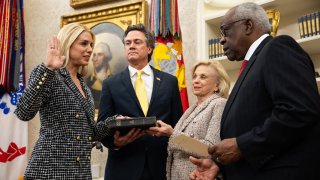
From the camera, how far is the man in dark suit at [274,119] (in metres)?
1.40

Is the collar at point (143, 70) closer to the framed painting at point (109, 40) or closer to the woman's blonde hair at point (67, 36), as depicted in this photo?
the woman's blonde hair at point (67, 36)

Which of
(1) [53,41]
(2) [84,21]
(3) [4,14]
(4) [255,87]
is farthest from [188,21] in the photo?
(4) [255,87]

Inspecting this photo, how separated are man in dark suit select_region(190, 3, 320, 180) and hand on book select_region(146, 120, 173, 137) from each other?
2.36 feet

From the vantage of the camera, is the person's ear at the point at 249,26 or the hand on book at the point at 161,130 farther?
the hand on book at the point at 161,130

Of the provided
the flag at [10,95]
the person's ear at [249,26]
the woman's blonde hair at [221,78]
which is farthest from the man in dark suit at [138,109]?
the flag at [10,95]

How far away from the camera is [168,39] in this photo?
3.71 metres

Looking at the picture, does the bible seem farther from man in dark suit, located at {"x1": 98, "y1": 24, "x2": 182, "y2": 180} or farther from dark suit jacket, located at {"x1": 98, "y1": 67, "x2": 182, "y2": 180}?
dark suit jacket, located at {"x1": 98, "y1": 67, "x2": 182, "y2": 180}

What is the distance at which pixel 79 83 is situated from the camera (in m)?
2.34

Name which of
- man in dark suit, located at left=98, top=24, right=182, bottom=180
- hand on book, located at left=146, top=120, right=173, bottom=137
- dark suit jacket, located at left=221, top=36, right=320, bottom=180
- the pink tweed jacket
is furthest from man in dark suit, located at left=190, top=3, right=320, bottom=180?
man in dark suit, located at left=98, top=24, right=182, bottom=180

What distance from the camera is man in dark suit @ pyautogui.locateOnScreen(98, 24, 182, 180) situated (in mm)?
2447

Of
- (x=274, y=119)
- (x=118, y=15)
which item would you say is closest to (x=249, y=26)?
(x=274, y=119)

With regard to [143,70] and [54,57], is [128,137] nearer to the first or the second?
[143,70]

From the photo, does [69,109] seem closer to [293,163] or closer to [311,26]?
[293,163]

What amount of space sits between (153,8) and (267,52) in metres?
2.50
